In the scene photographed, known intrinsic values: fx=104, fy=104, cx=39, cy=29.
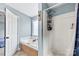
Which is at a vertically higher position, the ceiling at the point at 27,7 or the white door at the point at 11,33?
the ceiling at the point at 27,7

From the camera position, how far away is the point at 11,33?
1.36 metres

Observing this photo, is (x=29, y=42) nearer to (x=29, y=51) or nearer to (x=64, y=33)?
(x=29, y=51)

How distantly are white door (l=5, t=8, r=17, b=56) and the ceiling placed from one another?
111mm

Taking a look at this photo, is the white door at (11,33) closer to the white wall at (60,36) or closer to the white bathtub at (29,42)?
the white bathtub at (29,42)

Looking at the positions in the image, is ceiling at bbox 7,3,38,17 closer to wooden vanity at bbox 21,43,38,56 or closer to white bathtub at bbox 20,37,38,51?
white bathtub at bbox 20,37,38,51

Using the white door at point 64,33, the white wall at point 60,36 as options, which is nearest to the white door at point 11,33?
the white wall at point 60,36

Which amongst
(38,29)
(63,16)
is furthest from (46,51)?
(63,16)

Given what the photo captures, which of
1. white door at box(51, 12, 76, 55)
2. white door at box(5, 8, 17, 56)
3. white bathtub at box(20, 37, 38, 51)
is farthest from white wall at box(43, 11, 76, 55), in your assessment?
white door at box(5, 8, 17, 56)

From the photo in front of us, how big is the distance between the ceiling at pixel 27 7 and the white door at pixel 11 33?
0.11 meters

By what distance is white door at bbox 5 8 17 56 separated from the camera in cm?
133

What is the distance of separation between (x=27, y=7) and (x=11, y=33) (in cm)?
40

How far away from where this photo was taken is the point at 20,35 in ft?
4.49

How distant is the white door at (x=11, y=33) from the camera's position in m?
1.33

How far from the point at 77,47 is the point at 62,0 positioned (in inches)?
24.7
